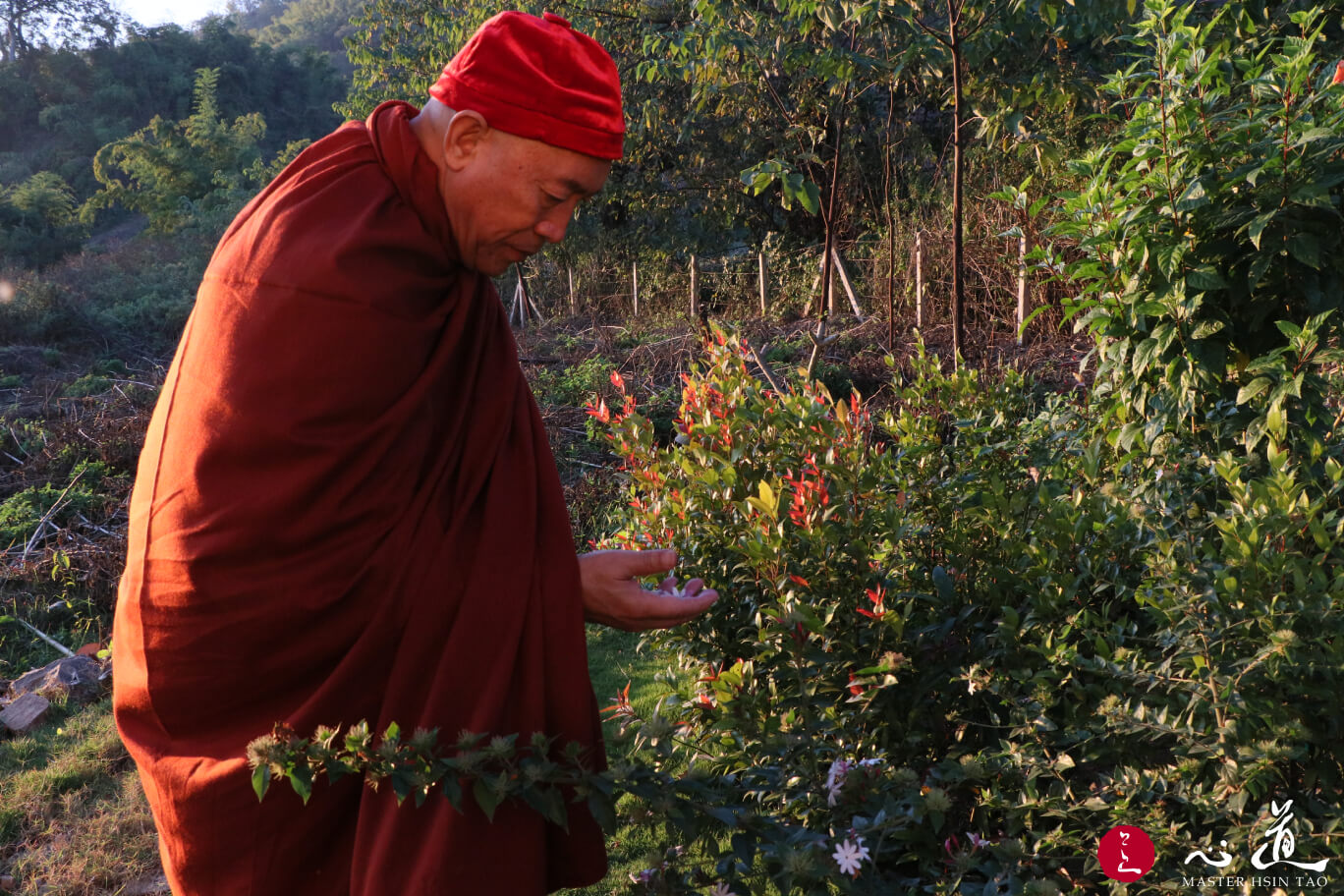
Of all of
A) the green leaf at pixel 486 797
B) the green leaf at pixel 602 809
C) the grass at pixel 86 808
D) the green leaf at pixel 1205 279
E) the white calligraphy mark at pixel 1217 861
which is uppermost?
the green leaf at pixel 1205 279

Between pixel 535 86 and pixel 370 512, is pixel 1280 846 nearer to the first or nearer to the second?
pixel 370 512

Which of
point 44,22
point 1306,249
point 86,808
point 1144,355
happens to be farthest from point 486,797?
point 44,22

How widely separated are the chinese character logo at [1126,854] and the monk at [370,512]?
2.83ft

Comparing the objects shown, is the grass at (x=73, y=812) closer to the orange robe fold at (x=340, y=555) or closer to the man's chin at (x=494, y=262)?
the orange robe fold at (x=340, y=555)

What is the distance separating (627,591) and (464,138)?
70 centimetres

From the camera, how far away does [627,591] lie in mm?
1491

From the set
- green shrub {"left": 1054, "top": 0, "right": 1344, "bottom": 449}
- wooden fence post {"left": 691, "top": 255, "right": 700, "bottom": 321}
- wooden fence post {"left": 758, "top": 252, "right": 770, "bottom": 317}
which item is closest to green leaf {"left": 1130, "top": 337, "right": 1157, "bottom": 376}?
green shrub {"left": 1054, "top": 0, "right": 1344, "bottom": 449}

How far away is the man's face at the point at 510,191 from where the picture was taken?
1.38 m

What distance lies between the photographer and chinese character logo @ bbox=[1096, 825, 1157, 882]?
1.62 metres

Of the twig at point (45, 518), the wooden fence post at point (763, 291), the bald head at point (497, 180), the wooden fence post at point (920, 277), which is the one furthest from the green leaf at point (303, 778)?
the wooden fence post at point (763, 291)

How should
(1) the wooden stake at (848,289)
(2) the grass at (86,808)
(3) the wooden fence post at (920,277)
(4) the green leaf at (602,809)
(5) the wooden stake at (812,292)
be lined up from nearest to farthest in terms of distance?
(4) the green leaf at (602,809)
(2) the grass at (86,808)
(3) the wooden fence post at (920,277)
(1) the wooden stake at (848,289)
(5) the wooden stake at (812,292)

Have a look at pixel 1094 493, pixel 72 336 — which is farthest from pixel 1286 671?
pixel 72 336

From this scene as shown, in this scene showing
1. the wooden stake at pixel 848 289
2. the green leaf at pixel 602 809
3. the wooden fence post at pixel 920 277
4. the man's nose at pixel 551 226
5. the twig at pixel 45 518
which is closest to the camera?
the green leaf at pixel 602 809

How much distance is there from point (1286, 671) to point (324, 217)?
1.60 metres
